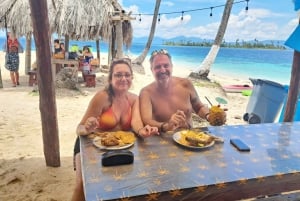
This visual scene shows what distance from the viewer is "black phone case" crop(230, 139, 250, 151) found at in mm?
1734

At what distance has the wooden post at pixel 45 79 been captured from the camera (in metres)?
2.72

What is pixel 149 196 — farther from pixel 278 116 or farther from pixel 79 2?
pixel 79 2

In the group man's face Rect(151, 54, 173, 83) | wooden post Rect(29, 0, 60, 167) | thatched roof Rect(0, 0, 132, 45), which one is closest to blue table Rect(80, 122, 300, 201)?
man's face Rect(151, 54, 173, 83)

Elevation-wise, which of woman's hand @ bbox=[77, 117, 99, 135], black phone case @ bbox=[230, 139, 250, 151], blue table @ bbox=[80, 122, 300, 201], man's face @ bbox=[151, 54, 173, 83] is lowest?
blue table @ bbox=[80, 122, 300, 201]

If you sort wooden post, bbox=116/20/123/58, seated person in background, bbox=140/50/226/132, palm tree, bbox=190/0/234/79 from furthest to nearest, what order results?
1. palm tree, bbox=190/0/234/79
2. wooden post, bbox=116/20/123/58
3. seated person in background, bbox=140/50/226/132

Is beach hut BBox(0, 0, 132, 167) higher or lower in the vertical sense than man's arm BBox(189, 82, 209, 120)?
higher

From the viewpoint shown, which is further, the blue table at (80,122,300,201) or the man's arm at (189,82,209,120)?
the man's arm at (189,82,209,120)

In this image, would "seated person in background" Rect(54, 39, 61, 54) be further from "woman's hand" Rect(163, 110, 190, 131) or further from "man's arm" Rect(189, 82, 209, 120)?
"woman's hand" Rect(163, 110, 190, 131)

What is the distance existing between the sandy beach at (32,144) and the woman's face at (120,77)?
2.96 ft

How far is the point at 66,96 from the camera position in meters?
6.54

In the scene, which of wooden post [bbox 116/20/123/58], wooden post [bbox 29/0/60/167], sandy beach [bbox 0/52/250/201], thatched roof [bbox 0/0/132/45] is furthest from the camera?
wooden post [bbox 116/20/123/58]

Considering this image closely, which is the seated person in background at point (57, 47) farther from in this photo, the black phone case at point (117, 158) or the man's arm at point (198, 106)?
the black phone case at point (117, 158)

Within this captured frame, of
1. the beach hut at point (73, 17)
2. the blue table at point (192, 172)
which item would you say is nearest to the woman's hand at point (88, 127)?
the blue table at point (192, 172)

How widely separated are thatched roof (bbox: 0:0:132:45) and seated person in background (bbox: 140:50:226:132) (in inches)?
219
